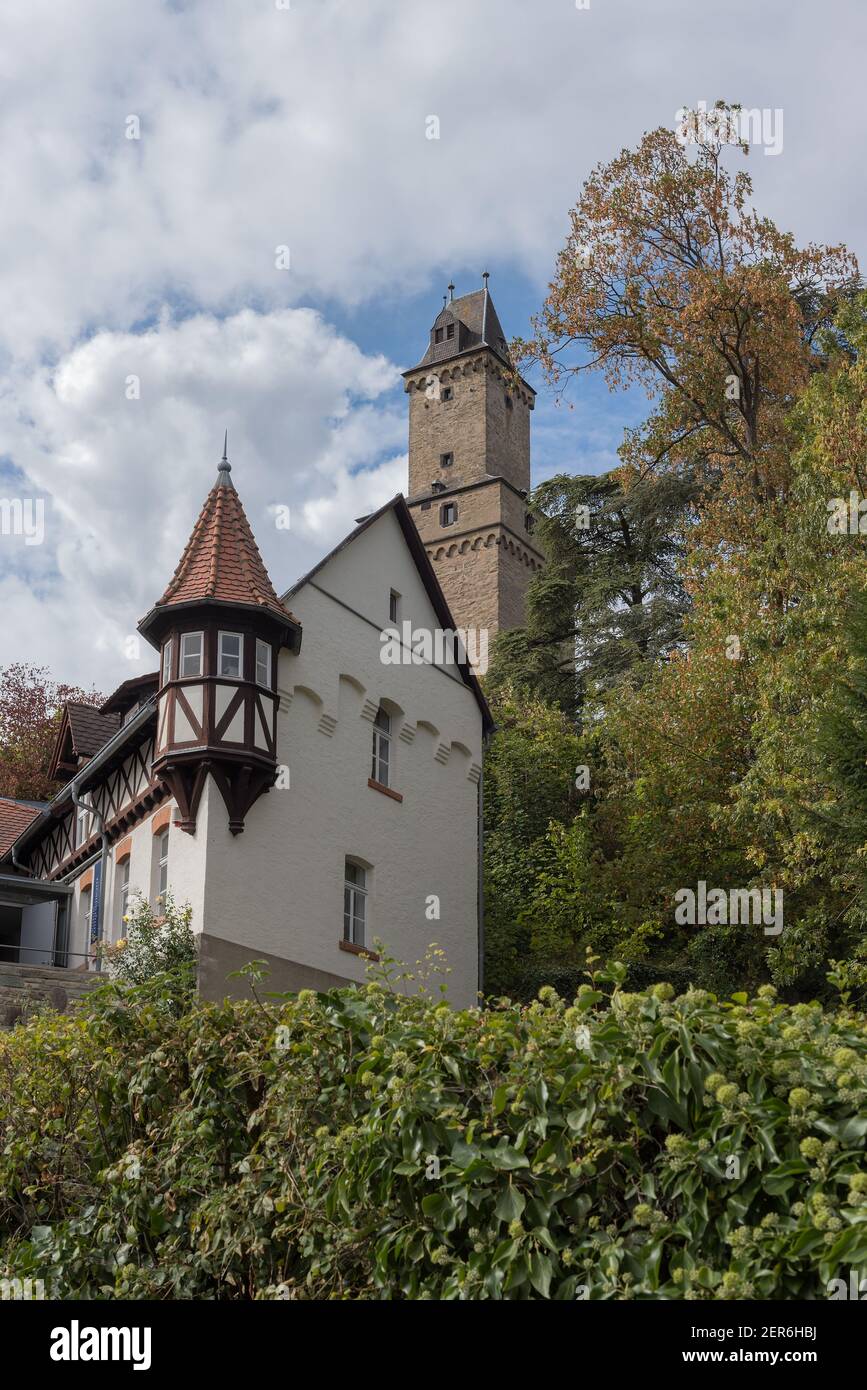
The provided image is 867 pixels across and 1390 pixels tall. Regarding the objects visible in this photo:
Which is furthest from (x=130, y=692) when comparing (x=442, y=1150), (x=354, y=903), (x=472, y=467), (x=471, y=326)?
(x=471, y=326)

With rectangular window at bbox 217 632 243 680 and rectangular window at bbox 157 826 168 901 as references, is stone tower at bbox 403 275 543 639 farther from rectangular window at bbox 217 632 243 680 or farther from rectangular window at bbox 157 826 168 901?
rectangular window at bbox 217 632 243 680

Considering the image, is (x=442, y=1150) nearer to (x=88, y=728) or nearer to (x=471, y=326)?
(x=88, y=728)

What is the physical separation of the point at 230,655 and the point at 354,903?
4462 millimetres

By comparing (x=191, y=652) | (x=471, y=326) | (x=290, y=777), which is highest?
(x=471, y=326)

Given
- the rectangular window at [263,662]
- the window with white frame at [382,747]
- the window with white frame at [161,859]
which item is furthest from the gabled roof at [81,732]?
the rectangular window at [263,662]

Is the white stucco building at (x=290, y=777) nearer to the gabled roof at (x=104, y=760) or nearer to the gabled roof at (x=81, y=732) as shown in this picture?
the gabled roof at (x=104, y=760)

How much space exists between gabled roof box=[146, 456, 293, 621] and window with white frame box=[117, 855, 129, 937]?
5.19 m

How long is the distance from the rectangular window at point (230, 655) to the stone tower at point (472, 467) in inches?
1551

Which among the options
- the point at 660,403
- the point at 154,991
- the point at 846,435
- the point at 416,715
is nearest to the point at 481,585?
the point at 660,403

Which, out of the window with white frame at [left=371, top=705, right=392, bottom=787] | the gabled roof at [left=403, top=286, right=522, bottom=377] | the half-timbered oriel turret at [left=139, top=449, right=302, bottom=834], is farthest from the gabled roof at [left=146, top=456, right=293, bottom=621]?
the gabled roof at [left=403, top=286, right=522, bottom=377]

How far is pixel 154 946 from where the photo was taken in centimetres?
1984

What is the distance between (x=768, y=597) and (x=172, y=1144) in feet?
58.3

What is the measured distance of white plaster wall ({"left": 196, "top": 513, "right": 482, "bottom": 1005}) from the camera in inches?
837

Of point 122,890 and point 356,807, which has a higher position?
point 356,807
